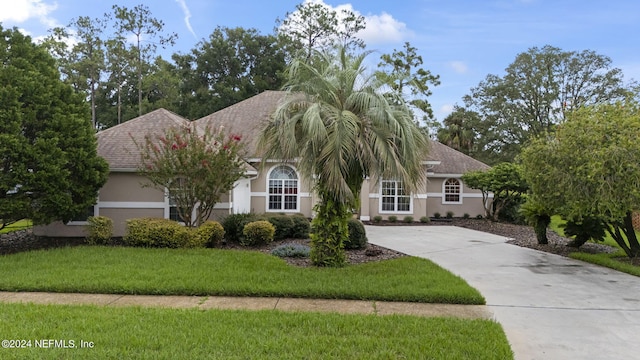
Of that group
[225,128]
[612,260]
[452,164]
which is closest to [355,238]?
[612,260]

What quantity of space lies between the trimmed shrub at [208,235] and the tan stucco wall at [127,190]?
110 inches

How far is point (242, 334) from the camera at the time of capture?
5.09m

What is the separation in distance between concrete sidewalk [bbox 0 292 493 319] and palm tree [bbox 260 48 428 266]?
2683mm

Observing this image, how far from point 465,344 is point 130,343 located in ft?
12.9

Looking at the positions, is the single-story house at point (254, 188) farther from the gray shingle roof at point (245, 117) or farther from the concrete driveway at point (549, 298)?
the concrete driveway at point (549, 298)

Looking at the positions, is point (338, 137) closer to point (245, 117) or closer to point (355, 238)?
point (355, 238)

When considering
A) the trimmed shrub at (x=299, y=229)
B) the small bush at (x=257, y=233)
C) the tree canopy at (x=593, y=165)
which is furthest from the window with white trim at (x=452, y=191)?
the small bush at (x=257, y=233)

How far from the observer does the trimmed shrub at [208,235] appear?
1191cm

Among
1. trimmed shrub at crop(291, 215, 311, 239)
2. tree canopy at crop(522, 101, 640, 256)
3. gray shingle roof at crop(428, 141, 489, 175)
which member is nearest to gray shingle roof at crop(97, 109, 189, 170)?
trimmed shrub at crop(291, 215, 311, 239)

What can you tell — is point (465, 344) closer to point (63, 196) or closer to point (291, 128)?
point (291, 128)

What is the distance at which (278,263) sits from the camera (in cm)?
956

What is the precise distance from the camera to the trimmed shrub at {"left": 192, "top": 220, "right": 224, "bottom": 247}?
469 inches

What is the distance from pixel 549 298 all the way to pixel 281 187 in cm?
1378

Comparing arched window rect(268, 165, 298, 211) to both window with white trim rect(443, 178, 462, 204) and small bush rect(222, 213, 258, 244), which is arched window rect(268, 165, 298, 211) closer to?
small bush rect(222, 213, 258, 244)
